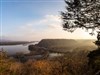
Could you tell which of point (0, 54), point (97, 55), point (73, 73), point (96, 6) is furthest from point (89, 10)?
point (73, 73)

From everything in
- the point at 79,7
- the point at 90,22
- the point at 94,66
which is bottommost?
the point at 94,66

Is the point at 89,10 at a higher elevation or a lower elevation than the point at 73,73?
higher

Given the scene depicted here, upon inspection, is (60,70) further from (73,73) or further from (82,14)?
(82,14)

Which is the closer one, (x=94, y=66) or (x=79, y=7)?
(x=94, y=66)

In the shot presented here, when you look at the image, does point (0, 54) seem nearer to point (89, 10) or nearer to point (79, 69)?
point (89, 10)

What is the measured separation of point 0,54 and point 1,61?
1.37 meters

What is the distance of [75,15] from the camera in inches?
861

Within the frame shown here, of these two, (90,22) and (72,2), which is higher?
(72,2)

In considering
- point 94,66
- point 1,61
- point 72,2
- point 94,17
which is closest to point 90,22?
point 94,17

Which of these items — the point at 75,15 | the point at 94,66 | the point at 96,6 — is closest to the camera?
the point at 94,66

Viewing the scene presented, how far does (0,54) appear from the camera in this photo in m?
20.8

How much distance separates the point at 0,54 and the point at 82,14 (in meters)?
8.61

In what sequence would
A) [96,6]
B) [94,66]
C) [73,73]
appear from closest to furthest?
[94,66]
[96,6]
[73,73]

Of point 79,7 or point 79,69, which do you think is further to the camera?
point 79,69
